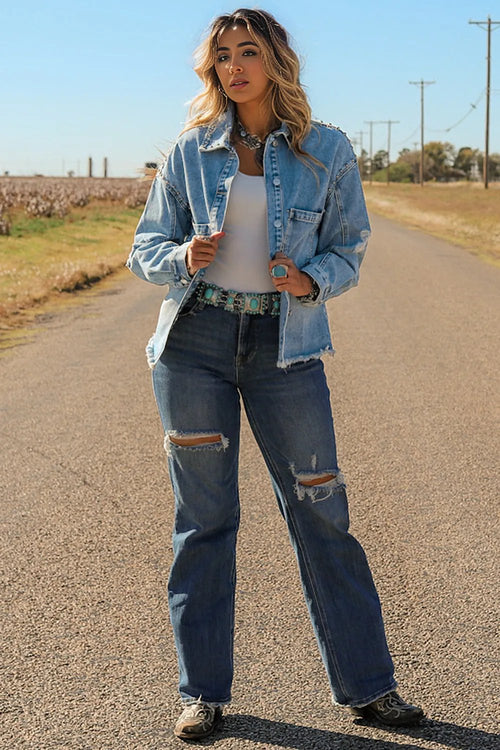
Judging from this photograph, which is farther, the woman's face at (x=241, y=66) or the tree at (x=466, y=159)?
the tree at (x=466, y=159)

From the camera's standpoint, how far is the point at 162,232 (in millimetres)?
2840

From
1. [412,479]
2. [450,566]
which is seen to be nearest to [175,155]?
[450,566]

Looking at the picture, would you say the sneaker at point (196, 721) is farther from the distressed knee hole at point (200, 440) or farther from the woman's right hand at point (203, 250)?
the woman's right hand at point (203, 250)

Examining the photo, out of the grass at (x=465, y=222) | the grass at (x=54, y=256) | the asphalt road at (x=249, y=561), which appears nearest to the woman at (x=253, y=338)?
the asphalt road at (x=249, y=561)

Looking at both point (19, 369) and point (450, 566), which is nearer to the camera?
point (450, 566)

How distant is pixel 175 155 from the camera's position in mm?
2854

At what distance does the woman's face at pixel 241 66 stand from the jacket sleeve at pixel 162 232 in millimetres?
262

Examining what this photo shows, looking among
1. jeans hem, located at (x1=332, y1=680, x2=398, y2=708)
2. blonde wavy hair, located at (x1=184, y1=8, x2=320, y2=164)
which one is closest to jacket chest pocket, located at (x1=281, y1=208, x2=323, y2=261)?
blonde wavy hair, located at (x1=184, y1=8, x2=320, y2=164)

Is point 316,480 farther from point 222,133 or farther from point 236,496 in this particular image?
point 222,133

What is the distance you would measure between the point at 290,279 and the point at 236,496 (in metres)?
0.64

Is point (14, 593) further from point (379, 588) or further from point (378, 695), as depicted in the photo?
point (378, 695)

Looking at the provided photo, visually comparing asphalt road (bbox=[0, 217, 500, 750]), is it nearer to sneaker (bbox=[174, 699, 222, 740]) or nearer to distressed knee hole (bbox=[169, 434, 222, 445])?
sneaker (bbox=[174, 699, 222, 740])

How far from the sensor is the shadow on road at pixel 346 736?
271 centimetres

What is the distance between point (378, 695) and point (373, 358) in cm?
626
